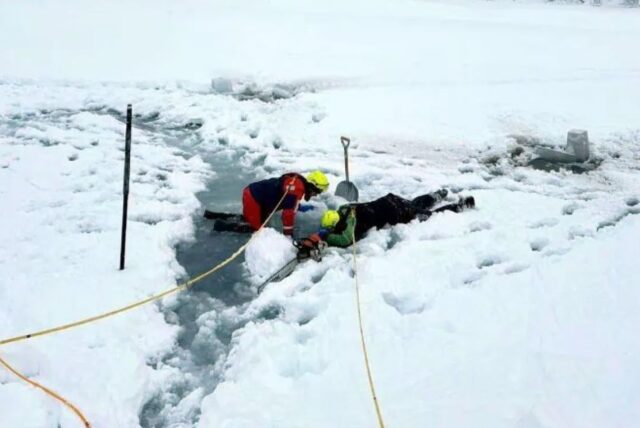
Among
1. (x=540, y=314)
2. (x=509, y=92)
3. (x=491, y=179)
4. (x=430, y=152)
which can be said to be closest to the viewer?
(x=540, y=314)

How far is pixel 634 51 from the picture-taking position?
14.6 meters

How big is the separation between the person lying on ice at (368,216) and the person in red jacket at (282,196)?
31 centimetres

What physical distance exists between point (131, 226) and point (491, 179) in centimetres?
454

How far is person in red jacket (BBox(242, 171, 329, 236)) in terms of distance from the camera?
19.7ft

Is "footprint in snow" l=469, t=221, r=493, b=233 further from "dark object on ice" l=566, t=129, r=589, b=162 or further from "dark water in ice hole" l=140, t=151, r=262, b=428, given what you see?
"dark object on ice" l=566, t=129, r=589, b=162

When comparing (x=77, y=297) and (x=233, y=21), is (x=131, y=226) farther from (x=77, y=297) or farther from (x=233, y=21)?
(x=233, y=21)

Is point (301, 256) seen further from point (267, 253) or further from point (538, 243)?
point (538, 243)

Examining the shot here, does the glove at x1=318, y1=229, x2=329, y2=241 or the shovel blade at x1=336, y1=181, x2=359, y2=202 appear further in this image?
the shovel blade at x1=336, y1=181, x2=359, y2=202

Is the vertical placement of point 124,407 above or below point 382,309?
below

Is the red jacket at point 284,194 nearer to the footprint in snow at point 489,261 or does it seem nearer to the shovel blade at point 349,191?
the shovel blade at point 349,191

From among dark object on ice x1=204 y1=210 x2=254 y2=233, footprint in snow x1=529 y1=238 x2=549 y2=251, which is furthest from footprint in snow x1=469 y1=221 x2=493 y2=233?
dark object on ice x1=204 y1=210 x2=254 y2=233

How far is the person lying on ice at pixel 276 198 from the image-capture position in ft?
19.7

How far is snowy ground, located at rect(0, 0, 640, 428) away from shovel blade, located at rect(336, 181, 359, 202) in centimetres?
26

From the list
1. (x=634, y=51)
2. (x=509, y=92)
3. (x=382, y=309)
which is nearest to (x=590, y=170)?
(x=509, y=92)
